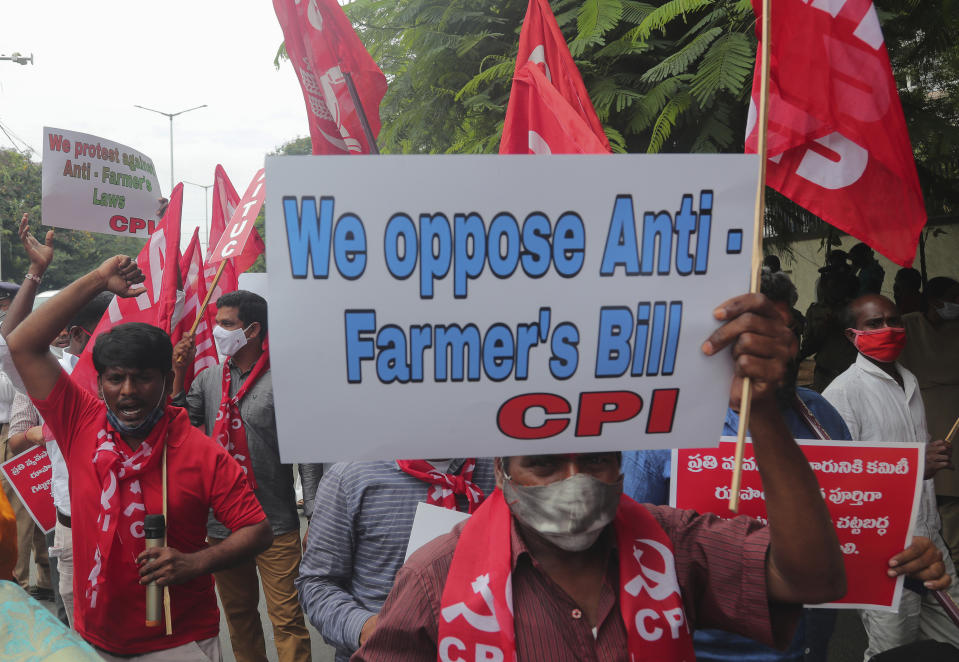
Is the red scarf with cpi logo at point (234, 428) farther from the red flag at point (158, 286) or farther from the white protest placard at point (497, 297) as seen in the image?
the white protest placard at point (497, 297)

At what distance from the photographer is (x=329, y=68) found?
4.33 m

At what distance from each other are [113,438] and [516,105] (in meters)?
2.08

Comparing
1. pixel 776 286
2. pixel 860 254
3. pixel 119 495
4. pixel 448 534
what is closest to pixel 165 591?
pixel 119 495

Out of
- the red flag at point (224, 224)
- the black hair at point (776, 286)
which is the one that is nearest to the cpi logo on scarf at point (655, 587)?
the black hair at point (776, 286)

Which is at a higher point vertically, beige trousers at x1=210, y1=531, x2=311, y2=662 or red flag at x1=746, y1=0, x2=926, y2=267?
red flag at x1=746, y1=0, x2=926, y2=267

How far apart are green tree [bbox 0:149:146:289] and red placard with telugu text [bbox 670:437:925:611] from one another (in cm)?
2207

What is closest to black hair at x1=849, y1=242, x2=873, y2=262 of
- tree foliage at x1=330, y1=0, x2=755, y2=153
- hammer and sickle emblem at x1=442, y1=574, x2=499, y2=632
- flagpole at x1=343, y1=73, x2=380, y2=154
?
tree foliage at x1=330, y1=0, x2=755, y2=153

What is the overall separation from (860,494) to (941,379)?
3.16m

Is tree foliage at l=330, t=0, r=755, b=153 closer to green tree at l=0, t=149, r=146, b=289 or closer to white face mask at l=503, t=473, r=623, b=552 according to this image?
white face mask at l=503, t=473, r=623, b=552

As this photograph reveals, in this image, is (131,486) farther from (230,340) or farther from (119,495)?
(230,340)

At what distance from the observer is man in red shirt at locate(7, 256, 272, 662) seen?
2885 mm

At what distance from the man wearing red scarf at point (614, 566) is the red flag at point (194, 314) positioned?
137 inches

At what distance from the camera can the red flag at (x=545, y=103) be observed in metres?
3.05

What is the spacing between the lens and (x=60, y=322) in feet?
9.70
